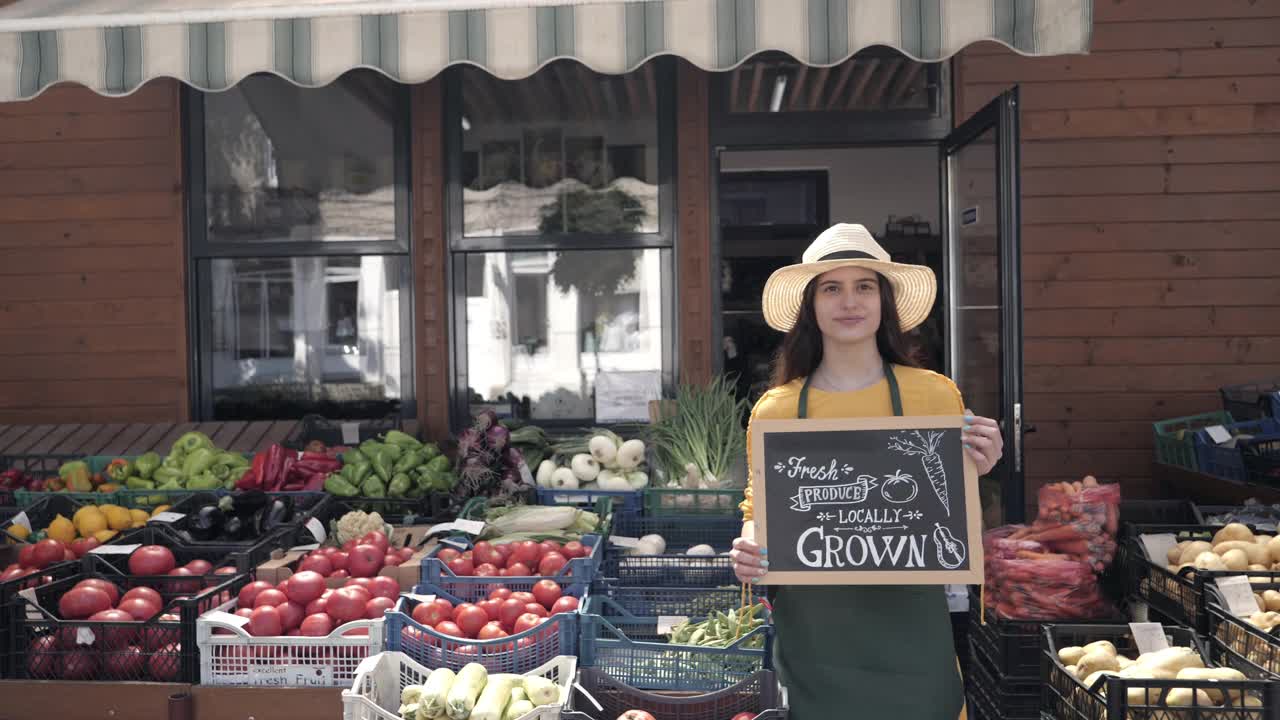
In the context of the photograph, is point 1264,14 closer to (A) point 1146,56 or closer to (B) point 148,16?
(A) point 1146,56

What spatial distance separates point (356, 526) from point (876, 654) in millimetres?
2464

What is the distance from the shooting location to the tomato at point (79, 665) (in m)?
3.27

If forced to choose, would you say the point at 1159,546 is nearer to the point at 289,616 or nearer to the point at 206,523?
the point at 289,616

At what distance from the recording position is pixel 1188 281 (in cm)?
545

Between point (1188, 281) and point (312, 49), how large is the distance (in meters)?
4.41

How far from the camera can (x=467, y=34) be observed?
3.57m

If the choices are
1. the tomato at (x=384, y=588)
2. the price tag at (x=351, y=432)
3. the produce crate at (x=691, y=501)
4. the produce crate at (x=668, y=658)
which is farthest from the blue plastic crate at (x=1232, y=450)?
the price tag at (x=351, y=432)

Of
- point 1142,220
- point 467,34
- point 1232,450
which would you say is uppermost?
point 467,34

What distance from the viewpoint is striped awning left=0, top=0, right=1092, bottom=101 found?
344cm

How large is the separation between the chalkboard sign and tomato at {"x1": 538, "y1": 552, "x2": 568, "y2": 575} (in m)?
1.36

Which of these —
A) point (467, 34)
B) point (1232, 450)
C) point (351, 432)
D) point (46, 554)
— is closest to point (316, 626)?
point (46, 554)

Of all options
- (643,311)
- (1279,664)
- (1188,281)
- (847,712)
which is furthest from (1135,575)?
(643,311)

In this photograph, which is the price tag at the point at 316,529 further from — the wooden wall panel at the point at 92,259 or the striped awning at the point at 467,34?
the wooden wall panel at the point at 92,259

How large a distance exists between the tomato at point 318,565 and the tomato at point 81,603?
2.04ft
